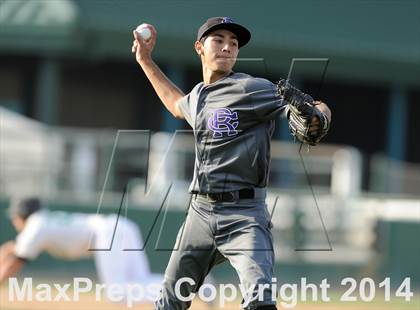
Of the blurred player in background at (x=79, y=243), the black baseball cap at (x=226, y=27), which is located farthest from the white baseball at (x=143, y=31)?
the blurred player in background at (x=79, y=243)

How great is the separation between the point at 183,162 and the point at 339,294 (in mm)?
2857

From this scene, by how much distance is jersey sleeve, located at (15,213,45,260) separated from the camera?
9.46 meters

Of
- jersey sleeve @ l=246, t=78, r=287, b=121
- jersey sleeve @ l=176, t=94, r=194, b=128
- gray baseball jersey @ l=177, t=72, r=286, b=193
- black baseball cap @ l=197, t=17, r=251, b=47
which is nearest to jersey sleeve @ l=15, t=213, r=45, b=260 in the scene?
jersey sleeve @ l=176, t=94, r=194, b=128

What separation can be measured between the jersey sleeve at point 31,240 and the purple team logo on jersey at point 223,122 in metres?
4.74

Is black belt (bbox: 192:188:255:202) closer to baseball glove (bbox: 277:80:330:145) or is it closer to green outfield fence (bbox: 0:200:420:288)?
baseball glove (bbox: 277:80:330:145)

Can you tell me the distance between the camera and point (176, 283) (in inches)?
202

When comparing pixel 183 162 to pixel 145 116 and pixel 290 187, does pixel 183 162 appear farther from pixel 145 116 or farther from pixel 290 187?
pixel 145 116

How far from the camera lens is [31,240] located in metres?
9.59

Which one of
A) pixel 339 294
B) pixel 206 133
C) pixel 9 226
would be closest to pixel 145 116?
pixel 9 226

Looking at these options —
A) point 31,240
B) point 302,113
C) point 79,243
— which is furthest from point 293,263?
point 302,113

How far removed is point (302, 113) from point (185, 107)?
80cm

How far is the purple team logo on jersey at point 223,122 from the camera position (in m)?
5.04

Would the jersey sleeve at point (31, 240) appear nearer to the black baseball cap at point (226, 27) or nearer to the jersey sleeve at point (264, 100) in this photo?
the black baseball cap at point (226, 27)

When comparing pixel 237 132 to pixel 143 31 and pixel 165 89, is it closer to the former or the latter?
pixel 165 89
